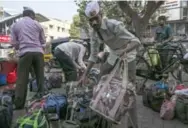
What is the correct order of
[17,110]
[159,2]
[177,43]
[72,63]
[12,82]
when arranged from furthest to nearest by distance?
[159,2], [12,82], [177,43], [72,63], [17,110]

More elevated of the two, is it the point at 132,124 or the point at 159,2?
the point at 159,2

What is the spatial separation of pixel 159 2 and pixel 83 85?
9309 millimetres

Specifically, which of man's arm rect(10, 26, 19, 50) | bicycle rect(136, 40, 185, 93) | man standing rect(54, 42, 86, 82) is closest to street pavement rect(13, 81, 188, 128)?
man's arm rect(10, 26, 19, 50)

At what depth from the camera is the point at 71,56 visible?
634 cm

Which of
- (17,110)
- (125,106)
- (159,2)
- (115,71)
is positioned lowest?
(17,110)

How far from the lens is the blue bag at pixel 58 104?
4341 mm

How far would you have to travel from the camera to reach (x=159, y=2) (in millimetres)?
12742

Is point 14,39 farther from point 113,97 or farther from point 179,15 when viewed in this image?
point 179,15

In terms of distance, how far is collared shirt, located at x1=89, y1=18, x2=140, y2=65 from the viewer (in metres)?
3.61

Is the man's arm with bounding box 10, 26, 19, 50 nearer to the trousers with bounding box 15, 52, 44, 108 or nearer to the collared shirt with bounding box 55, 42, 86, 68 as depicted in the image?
the trousers with bounding box 15, 52, 44, 108

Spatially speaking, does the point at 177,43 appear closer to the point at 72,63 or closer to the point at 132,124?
the point at 72,63

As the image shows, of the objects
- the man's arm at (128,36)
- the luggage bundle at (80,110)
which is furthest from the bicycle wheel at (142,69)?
the man's arm at (128,36)

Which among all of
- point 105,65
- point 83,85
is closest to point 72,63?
point 83,85

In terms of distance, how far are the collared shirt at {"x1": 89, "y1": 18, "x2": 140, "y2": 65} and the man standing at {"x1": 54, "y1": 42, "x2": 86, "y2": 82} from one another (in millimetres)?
2185
